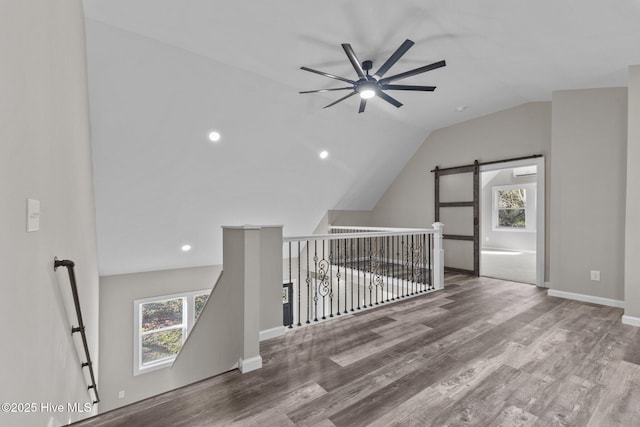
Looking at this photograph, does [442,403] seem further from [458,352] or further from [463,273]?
[463,273]


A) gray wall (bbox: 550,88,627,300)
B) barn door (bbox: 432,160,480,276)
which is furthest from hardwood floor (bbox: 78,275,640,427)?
barn door (bbox: 432,160,480,276)

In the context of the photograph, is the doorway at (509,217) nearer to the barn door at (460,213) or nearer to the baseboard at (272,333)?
the barn door at (460,213)

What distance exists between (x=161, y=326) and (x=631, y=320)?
729cm

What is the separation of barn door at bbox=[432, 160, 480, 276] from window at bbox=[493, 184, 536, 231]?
4250 mm

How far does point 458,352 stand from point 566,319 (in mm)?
1832

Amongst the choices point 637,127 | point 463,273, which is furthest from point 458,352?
point 463,273

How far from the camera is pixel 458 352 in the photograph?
2.59 meters

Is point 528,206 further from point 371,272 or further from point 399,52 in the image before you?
point 399,52

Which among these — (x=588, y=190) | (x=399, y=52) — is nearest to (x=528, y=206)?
(x=588, y=190)

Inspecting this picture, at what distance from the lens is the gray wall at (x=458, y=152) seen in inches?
196

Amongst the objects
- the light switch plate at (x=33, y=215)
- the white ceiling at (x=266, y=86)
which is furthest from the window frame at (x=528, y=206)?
the light switch plate at (x=33, y=215)

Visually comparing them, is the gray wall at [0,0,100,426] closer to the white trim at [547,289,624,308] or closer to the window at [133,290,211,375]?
the window at [133,290,211,375]

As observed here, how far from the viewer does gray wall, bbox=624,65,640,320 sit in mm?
3254

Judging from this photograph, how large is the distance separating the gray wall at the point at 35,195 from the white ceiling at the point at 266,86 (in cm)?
127
